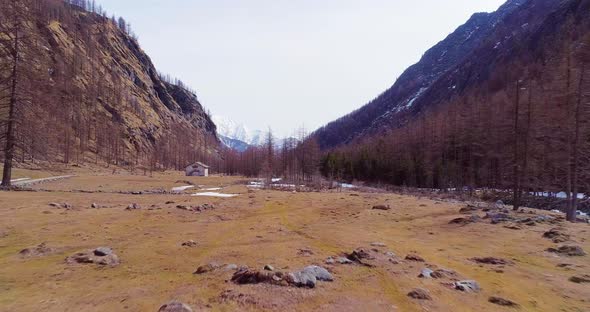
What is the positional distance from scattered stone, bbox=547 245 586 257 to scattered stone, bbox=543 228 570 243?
1.78 m

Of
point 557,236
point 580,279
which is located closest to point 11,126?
point 580,279

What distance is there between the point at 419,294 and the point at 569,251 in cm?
950

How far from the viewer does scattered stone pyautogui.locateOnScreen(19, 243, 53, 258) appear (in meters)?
11.3

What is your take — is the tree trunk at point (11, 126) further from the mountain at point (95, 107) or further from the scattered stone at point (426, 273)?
the mountain at point (95, 107)

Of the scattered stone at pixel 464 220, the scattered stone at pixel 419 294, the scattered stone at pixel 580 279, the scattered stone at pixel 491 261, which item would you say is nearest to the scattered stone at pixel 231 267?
the scattered stone at pixel 419 294

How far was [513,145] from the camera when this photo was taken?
116 feet

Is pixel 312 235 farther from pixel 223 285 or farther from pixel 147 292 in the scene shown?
pixel 147 292

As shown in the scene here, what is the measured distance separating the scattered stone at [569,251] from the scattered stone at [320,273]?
10.5m

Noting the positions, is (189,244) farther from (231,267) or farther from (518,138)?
(518,138)

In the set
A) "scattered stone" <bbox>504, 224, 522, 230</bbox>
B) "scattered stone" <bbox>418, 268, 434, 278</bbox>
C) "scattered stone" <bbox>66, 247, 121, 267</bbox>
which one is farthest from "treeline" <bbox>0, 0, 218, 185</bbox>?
"scattered stone" <bbox>504, 224, 522, 230</bbox>

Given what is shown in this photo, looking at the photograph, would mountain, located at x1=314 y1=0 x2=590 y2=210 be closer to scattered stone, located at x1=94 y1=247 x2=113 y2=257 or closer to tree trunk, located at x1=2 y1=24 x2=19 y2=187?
scattered stone, located at x1=94 y1=247 x2=113 y2=257

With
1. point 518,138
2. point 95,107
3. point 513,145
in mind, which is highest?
point 95,107

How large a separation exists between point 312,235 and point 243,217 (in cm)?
656

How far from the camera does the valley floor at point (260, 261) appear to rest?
824cm
